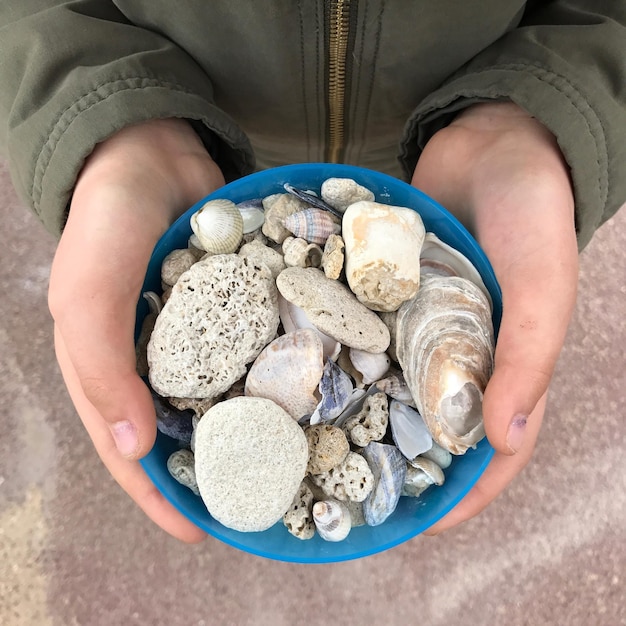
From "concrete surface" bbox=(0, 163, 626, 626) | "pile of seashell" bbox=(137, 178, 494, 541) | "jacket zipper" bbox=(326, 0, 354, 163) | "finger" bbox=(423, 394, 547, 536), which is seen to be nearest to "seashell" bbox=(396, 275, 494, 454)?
"pile of seashell" bbox=(137, 178, 494, 541)

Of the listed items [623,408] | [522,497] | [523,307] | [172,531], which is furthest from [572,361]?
[172,531]

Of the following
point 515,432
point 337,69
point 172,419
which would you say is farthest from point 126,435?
point 337,69

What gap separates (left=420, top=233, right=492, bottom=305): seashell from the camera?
1.62ft

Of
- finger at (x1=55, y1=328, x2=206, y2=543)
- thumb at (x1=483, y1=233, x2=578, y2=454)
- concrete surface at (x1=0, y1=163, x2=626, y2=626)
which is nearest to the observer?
thumb at (x1=483, y1=233, x2=578, y2=454)

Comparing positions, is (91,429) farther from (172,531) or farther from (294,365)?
(294,365)

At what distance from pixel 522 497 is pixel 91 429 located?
0.56 m

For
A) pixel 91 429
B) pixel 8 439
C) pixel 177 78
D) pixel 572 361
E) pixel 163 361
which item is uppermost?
pixel 177 78

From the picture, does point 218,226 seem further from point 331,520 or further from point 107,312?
point 331,520

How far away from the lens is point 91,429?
558 mm

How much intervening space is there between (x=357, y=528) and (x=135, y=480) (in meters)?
0.21

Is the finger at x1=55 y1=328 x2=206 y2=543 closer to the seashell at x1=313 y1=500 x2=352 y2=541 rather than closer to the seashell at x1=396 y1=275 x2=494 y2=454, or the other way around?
the seashell at x1=313 y1=500 x2=352 y2=541

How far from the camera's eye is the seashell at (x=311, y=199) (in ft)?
1.61

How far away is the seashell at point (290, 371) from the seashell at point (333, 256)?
0.16 ft

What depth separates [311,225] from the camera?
47 centimetres
